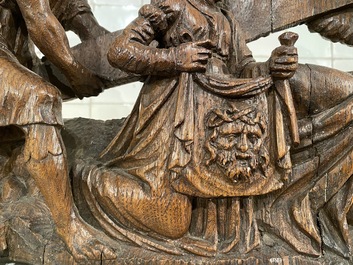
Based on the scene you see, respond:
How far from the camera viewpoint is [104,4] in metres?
3.23

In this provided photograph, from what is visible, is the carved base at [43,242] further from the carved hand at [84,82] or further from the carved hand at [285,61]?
the carved hand at [285,61]

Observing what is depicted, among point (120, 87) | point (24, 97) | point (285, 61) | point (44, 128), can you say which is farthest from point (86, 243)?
point (120, 87)

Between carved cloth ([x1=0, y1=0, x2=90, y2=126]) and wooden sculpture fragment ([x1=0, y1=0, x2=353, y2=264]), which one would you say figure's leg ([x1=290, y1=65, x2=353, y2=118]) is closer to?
wooden sculpture fragment ([x1=0, y1=0, x2=353, y2=264])

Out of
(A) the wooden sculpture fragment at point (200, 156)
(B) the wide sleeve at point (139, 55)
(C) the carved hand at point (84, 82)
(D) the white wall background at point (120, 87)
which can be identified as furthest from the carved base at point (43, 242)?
(D) the white wall background at point (120, 87)

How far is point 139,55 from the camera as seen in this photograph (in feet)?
5.17

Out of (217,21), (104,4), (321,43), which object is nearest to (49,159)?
(217,21)

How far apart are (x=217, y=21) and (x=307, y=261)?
0.77 m

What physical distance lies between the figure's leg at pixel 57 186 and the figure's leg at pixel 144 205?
0.32 feet

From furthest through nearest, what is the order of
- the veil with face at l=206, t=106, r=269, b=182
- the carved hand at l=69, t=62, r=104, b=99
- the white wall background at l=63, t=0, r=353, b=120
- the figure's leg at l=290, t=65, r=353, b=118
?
the white wall background at l=63, t=0, r=353, b=120, the carved hand at l=69, t=62, r=104, b=99, the figure's leg at l=290, t=65, r=353, b=118, the veil with face at l=206, t=106, r=269, b=182

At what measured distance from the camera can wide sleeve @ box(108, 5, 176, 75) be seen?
1572 mm

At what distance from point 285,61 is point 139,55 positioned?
413mm

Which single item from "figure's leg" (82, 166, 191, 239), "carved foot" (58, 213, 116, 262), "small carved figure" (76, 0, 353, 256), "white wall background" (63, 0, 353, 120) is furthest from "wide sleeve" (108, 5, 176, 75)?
"white wall background" (63, 0, 353, 120)

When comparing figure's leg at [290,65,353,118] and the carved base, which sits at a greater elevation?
figure's leg at [290,65,353,118]

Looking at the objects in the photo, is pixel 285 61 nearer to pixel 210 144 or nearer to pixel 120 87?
pixel 210 144
